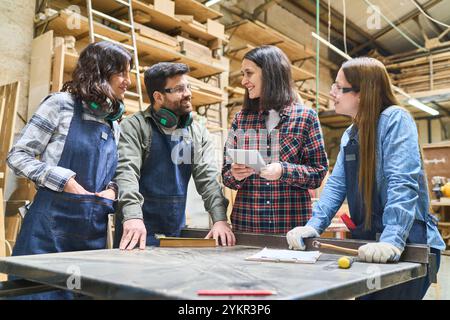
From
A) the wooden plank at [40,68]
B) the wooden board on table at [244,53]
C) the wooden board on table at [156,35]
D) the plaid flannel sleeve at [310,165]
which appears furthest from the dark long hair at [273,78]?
the wooden board on table at [244,53]

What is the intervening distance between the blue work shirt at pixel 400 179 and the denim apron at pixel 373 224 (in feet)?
0.10

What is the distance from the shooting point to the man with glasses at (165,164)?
1.80 metres

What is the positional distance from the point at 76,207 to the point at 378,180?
114cm

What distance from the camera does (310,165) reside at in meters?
1.89

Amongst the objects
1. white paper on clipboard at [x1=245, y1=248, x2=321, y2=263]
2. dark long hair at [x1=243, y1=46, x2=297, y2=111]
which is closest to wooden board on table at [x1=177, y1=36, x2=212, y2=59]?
dark long hair at [x1=243, y1=46, x2=297, y2=111]

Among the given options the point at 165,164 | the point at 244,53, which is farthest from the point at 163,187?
the point at 244,53

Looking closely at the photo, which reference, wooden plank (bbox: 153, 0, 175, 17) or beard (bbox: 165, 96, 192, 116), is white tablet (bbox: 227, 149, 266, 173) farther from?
wooden plank (bbox: 153, 0, 175, 17)

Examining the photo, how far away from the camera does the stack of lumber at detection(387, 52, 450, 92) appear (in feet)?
30.1

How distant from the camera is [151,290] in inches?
30.9

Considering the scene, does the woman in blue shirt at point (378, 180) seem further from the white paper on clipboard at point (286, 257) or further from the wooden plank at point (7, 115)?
the wooden plank at point (7, 115)

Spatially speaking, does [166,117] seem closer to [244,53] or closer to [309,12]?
[244,53]
